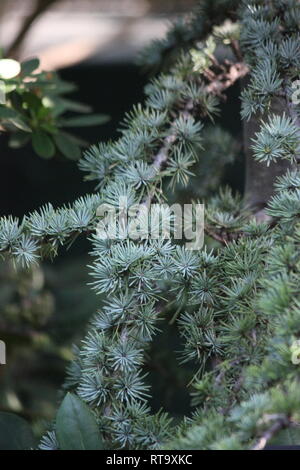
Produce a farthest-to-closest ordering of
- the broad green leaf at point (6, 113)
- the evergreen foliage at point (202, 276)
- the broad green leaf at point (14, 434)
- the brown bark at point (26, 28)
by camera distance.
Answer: the brown bark at point (26, 28)
the broad green leaf at point (6, 113)
the broad green leaf at point (14, 434)
the evergreen foliage at point (202, 276)

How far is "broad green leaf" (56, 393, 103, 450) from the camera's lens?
0.53m

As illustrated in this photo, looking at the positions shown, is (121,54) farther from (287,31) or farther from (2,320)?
(287,31)

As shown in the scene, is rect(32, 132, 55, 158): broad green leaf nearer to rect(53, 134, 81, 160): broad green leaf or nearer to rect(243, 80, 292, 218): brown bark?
rect(53, 134, 81, 160): broad green leaf

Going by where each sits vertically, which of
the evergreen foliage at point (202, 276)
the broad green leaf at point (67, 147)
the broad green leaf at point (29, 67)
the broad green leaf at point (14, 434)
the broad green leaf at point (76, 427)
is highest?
the broad green leaf at point (29, 67)

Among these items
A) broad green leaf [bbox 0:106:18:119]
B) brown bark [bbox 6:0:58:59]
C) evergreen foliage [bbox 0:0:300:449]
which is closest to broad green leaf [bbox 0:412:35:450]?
evergreen foliage [bbox 0:0:300:449]

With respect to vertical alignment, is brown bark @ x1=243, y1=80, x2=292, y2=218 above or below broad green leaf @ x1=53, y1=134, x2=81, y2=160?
below

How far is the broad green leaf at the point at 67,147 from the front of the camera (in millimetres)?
896

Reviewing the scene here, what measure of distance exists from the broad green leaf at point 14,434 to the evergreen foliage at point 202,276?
0.06 meters

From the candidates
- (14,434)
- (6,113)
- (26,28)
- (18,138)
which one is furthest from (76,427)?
(26,28)

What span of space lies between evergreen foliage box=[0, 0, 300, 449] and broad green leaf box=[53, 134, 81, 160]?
0.16 metres

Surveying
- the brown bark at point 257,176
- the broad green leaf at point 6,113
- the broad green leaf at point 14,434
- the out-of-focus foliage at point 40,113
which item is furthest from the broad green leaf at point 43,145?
the broad green leaf at point 14,434

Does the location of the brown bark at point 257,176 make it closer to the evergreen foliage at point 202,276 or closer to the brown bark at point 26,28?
the evergreen foliage at point 202,276

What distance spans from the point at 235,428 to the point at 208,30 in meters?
0.60

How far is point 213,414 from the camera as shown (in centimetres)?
50
